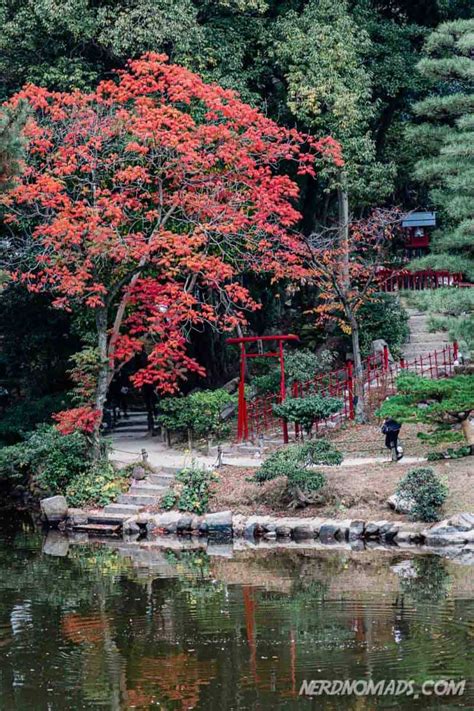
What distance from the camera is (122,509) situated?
21.7 metres

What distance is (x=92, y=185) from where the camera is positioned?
76.7ft

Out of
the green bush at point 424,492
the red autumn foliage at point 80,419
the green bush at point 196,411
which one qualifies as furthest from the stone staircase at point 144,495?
the green bush at point 424,492

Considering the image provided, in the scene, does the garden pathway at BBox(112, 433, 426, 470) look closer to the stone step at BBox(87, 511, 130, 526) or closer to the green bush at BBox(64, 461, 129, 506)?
the green bush at BBox(64, 461, 129, 506)

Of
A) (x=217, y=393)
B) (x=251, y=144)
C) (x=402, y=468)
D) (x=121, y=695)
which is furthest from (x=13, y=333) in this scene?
(x=121, y=695)

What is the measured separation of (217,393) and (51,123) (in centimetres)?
677

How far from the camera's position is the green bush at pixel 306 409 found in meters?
24.0

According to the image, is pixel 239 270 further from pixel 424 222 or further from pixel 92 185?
pixel 424 222

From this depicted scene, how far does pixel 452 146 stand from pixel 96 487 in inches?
375

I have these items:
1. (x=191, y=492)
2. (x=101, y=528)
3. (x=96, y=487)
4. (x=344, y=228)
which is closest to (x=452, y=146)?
(x=344, y=228)

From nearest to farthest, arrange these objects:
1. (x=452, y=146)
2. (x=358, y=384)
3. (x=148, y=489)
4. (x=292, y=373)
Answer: (x=148, y=489)
(x=452, y=146)
(x=358, y=384)
(x=292, y=373)

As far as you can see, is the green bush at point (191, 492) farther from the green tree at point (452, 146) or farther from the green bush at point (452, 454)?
the green tree at point (452, 146)

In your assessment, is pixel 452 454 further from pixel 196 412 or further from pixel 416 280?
pixel 416 280

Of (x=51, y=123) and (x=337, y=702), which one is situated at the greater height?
(x=51, y=123)

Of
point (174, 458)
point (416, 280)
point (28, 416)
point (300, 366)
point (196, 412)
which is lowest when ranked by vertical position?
point (174, 458)
